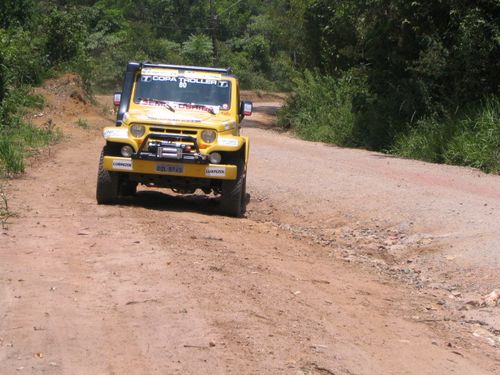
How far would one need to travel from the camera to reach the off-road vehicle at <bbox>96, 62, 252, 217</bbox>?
37.7ft

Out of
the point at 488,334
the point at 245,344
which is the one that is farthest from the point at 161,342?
the point at 488,334

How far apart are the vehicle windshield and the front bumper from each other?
130cm

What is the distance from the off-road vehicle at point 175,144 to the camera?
1149cm

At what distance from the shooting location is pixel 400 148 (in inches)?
845

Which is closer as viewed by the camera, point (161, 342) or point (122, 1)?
point (161, 342)

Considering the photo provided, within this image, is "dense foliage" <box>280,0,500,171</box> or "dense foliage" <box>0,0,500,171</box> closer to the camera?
"dense foliage" <box>280,0,500,171</box>

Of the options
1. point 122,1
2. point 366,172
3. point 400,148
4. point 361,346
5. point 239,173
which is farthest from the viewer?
point 122,1

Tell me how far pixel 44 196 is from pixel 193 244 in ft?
13.3

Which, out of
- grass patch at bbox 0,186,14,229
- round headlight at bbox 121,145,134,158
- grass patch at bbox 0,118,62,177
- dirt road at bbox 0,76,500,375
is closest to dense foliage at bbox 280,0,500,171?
dirt road at bbox 0,76,500,375

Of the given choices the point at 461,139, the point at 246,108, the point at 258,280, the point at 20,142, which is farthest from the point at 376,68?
the point at 258,280

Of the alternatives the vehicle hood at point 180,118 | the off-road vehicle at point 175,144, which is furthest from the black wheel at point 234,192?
the vehicle hood at point 180,118

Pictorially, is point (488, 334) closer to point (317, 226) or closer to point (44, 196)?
point (317, 226)

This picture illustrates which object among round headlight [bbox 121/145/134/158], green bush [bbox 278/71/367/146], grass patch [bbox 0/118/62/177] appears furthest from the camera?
green bush [bbox 278/71/367/146]

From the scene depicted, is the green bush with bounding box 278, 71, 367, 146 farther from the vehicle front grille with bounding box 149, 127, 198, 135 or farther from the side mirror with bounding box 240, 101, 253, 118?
the vehicle front grille with bounding box 149, 127, 198, 135
